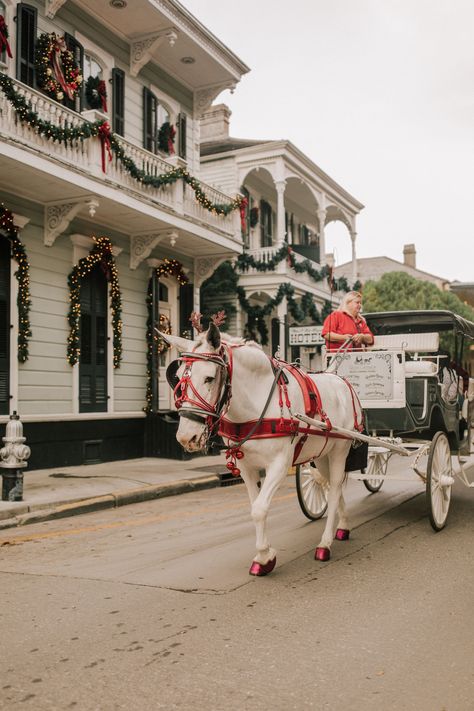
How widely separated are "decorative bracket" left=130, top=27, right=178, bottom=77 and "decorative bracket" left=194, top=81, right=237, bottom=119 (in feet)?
8.92

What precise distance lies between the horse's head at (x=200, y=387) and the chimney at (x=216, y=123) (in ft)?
76.6

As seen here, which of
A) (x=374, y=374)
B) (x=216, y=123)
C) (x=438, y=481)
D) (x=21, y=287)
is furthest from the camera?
(x=216, y=123)

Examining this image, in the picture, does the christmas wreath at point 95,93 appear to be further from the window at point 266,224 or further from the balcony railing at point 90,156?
the window at point 266,224

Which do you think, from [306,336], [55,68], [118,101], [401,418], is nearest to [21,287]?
[55,68]

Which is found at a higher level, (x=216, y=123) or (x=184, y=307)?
(x=216, y=123)

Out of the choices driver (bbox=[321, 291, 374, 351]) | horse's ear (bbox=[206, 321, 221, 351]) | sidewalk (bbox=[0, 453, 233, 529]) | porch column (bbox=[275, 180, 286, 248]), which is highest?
porch column (bbox=[275, 180, 286, 248])

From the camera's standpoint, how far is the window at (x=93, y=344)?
46.0 feet

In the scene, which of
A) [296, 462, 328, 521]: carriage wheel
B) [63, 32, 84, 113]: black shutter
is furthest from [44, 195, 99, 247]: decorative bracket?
[296, 462, 328, 521]: carriage wheel

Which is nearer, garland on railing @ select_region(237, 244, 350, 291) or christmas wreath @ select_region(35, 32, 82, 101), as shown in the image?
christmas wreath @ select_region(35, 32, 82, 101)

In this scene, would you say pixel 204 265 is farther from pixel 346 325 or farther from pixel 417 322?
pixel 346 325

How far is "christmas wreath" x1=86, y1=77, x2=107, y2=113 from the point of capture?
14242 millimetres

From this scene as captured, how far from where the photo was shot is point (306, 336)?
1830cm

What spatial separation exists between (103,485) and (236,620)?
6.77 m

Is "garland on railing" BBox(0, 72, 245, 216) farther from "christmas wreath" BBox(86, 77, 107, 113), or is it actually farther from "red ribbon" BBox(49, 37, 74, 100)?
"christmas wreath" BBox(86, 77, 107, 113)
